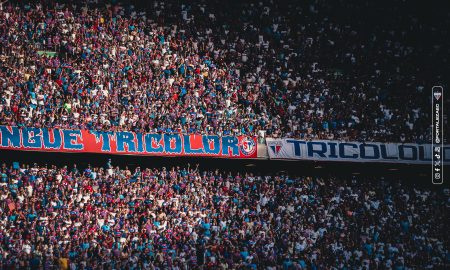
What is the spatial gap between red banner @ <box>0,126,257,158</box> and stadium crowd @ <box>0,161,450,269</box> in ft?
2.53

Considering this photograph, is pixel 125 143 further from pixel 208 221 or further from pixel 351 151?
pixel 351 151

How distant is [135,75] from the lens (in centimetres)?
3475

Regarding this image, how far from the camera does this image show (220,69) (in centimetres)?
3691

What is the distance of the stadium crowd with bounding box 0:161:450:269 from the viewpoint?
28500mm

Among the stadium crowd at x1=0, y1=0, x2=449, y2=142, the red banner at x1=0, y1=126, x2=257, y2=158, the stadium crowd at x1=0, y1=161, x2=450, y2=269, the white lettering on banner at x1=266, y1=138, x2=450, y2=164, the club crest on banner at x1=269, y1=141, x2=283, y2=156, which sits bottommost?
the stadium crowd at x1=0, y1=161, x2=450, y2=269

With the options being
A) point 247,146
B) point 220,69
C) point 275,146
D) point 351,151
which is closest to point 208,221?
point 247,146

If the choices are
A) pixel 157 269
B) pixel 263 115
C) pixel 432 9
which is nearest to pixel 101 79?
pixel 263 115

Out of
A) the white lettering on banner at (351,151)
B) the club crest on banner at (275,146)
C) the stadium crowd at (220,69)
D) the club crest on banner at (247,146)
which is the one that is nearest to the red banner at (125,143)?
the club crest on banner at (247,146)

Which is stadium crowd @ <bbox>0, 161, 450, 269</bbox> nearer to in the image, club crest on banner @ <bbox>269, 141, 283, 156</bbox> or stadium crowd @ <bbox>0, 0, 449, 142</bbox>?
club crest on banner @ <bbox>269, 141, 283, 156</bbox>

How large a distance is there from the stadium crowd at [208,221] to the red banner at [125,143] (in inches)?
30.4

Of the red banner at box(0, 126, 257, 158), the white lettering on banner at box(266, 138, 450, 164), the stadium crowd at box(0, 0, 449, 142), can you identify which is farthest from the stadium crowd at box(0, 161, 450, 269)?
the stadium crowd at box(0, 0, 449, 142)

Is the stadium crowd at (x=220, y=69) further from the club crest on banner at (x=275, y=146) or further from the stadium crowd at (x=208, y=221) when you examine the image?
the stadium crowd at (x=208, y=221)

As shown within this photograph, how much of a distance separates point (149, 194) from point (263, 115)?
664cm

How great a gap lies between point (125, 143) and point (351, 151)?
368 inches
